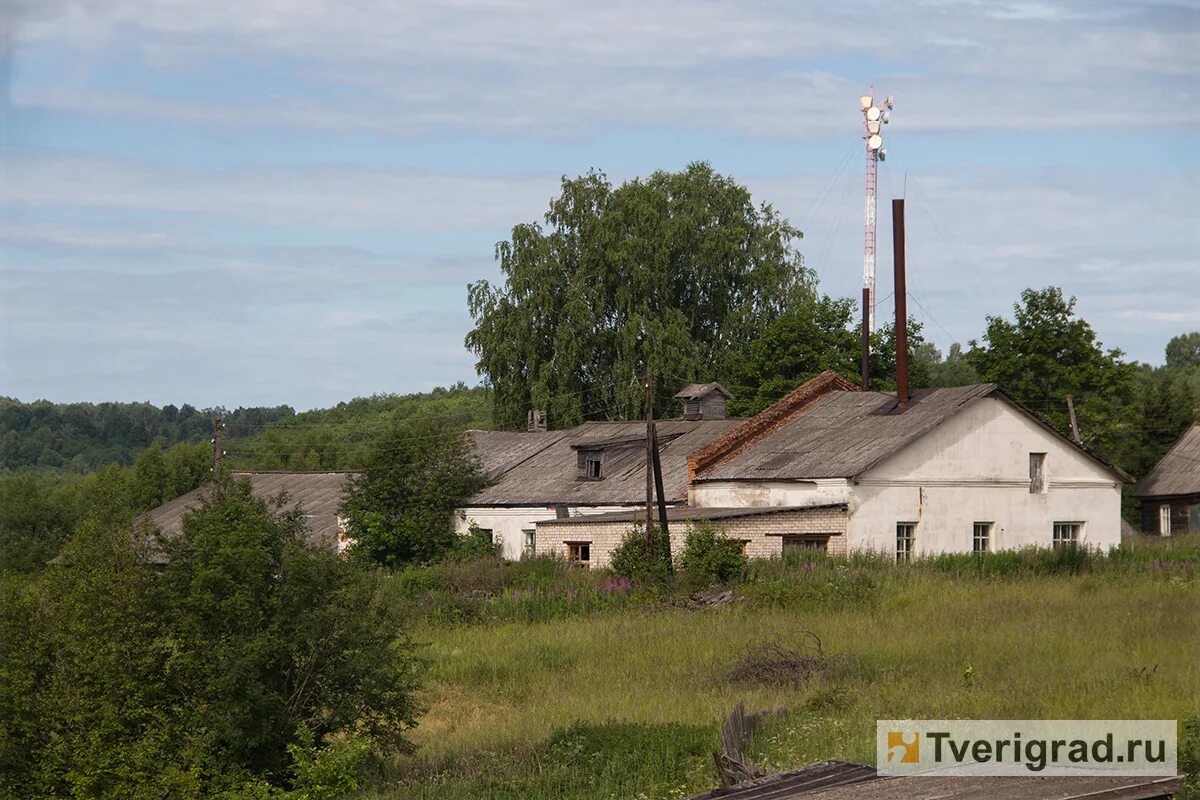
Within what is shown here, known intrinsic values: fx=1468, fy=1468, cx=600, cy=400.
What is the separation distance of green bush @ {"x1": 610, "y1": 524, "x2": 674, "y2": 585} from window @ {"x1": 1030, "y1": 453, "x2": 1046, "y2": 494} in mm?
10309

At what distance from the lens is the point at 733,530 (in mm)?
35469

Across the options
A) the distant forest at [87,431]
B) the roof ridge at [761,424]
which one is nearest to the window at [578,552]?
the roof ridge at [761,424]

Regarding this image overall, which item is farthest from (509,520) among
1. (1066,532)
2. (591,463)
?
(1066,532)

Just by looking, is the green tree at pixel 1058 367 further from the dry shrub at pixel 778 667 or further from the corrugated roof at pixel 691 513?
the dry shrub at pixel 778 667

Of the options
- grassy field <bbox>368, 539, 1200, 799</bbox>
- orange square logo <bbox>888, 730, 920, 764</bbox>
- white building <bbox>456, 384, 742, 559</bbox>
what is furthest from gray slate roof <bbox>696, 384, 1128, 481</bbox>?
orange square logo <bbox>888, 730, 920, 764</bbox>

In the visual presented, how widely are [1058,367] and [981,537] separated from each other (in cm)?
2224

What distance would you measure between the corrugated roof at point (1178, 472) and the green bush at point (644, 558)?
92.0 feet

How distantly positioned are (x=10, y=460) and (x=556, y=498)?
8920 cm

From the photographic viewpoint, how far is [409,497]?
4378cm

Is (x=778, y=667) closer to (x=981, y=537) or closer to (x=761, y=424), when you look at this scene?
(x=981, y=537)

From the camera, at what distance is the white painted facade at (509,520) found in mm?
42531

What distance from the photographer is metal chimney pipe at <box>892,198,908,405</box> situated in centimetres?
3972

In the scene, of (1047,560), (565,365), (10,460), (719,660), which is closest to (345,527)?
(565,365)

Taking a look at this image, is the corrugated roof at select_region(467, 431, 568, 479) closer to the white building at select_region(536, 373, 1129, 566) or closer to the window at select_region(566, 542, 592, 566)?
the window at select_region(566, 542, 592, 566)
